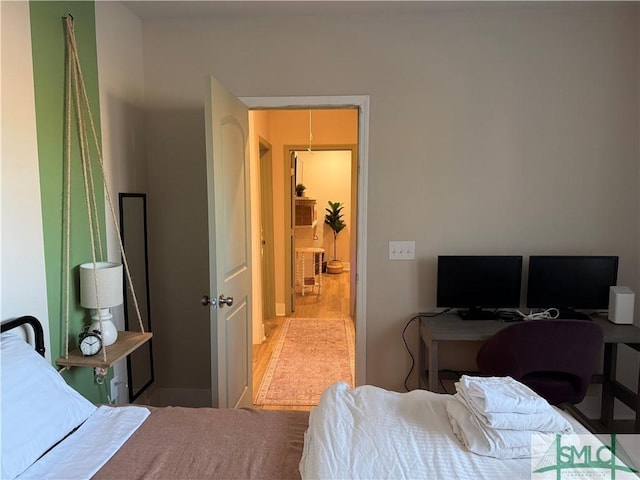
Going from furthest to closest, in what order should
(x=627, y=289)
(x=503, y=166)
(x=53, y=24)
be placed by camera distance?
(x=503, y=166) < (x=627, y=289) < (x=53, y=24)

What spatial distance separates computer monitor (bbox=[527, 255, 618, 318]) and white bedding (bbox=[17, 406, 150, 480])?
2.21m

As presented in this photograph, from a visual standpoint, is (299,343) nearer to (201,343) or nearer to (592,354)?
(201,343)

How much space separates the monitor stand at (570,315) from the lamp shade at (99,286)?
8.17 ft

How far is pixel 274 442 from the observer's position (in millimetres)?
1317

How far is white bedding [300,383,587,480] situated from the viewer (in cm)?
109

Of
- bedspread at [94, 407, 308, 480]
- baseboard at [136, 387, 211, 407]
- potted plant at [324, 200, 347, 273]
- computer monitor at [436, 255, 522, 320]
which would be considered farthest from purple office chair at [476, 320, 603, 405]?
potted plant at [324, 200, 347, 273]

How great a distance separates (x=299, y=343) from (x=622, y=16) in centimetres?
347

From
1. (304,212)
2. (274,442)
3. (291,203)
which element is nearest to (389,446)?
(274,442)

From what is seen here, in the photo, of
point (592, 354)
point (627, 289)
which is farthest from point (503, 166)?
point (592, 354)

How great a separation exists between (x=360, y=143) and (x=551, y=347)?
5.05ft

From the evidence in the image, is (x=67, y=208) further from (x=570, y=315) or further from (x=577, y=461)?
(x=570, y=315)

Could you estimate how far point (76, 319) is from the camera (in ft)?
6.21

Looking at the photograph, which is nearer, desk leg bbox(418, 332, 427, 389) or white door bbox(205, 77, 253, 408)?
white door bbox(205, 77, 253, 408)

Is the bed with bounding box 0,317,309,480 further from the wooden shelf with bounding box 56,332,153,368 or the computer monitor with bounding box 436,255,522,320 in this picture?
the computer monitor with bounding box 436,255,522,320
